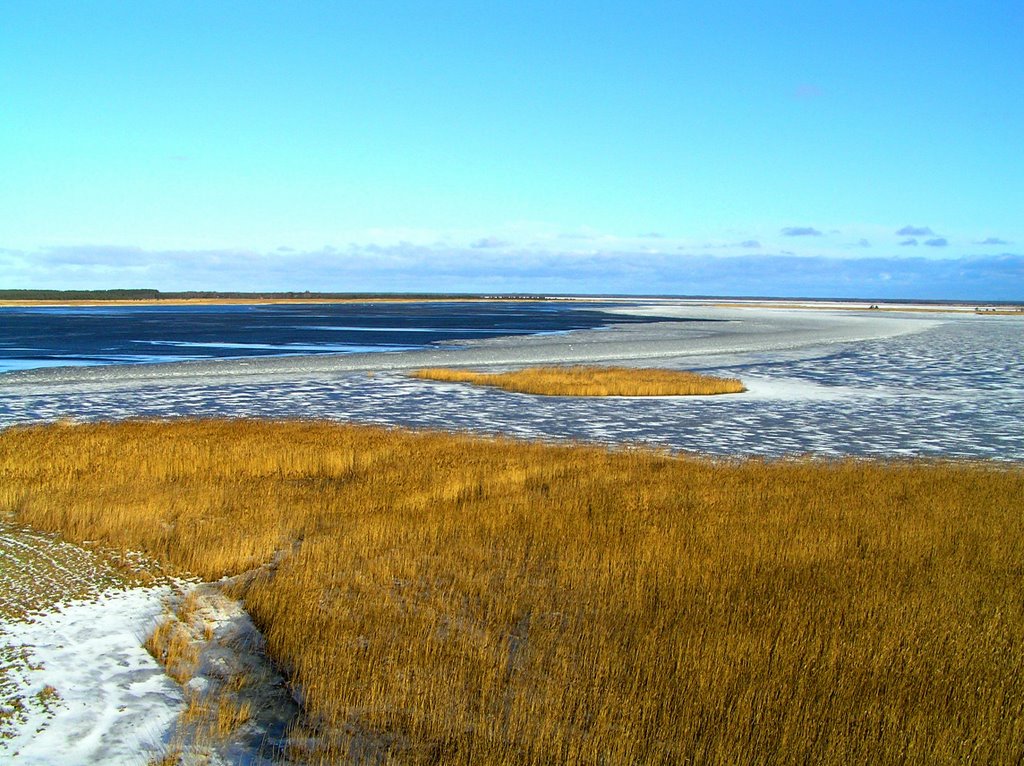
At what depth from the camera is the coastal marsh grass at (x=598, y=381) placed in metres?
26.0

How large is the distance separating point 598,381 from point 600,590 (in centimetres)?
1983

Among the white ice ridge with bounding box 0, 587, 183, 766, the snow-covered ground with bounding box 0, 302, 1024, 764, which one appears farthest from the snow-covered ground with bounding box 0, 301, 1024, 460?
the white ice ridge with bounding box 0, 587, 183, 766

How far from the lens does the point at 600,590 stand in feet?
27.0

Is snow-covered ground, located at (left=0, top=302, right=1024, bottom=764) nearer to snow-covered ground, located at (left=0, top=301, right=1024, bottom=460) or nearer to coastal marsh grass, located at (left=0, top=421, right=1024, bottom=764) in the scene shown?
snow-covered ground, located at (left=0, top=301, right=1024, bottom=460)

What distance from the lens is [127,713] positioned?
600 cm

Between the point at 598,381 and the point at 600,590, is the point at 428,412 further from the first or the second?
the point at 600,590

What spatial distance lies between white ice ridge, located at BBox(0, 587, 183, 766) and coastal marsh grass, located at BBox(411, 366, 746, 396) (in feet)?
61.1

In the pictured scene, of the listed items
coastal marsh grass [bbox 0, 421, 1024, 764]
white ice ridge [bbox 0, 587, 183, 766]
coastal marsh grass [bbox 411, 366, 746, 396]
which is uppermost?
coastal marsh grass [bbox 411, 366, 746, 396]

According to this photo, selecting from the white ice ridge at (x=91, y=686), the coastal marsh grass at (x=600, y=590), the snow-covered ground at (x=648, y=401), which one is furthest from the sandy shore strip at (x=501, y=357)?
the white ice ridge at (x=91, y=686)

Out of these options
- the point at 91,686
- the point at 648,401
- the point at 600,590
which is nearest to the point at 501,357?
the point at 648,401

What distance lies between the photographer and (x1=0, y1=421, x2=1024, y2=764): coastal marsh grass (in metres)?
5.68

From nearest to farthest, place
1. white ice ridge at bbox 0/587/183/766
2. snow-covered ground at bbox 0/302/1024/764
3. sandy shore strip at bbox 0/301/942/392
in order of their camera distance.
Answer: white ice ridge at bbox 0/587/183/766 < snow-covered ground at bbox 0/302/1024/764 < sandy shore strip at bbox 0/301/942/392

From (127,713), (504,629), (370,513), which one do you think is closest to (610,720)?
(504,629)

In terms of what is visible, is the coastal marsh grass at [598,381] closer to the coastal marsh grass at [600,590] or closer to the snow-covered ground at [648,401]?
the snow-covered ground at [648,401]
